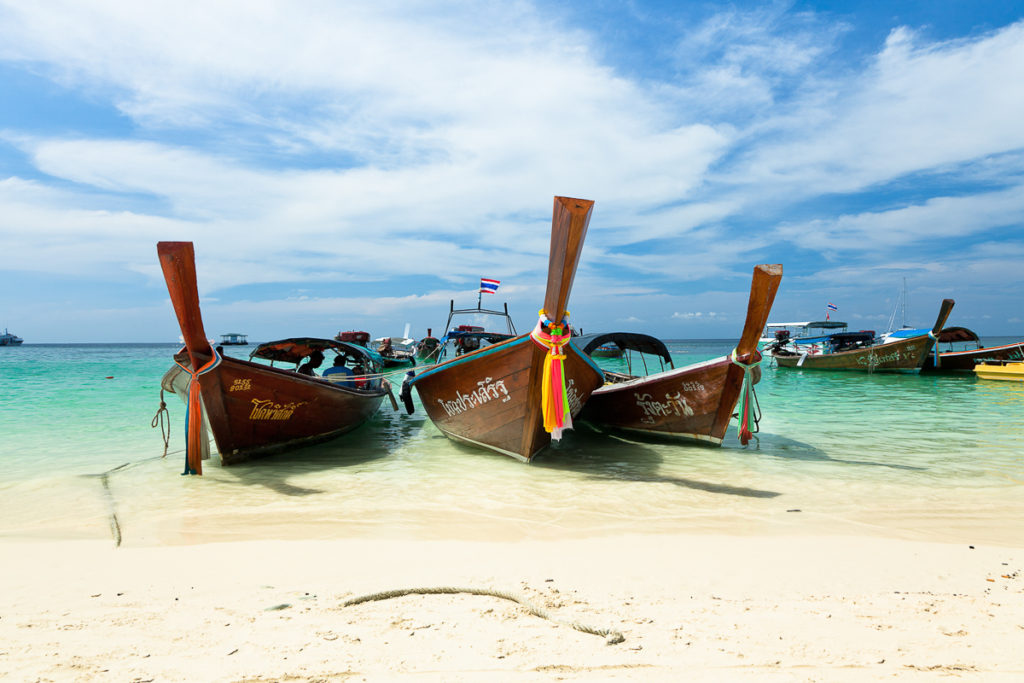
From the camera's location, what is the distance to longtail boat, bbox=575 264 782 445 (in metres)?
7.54

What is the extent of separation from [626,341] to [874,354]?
2397 centimetres

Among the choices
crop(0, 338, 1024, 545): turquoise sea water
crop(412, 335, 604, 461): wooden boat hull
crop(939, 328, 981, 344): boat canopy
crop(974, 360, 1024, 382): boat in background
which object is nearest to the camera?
crop(0, 338, 1024, 545): turquoise sea water

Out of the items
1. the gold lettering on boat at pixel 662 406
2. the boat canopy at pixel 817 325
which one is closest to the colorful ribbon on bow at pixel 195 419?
the gold lettering on boat at pixel 662 406

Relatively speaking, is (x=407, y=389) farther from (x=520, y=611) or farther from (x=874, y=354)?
(x=874, y=354)

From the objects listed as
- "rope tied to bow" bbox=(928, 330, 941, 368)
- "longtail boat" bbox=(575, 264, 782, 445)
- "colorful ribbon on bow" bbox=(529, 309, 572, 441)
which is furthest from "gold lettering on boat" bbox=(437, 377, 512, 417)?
"rope tied to bow" bbox=(928, 330, 941, 368)

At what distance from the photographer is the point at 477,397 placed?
840 cm

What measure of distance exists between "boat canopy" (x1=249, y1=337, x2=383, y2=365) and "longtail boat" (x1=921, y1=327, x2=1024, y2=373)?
93.6 ft

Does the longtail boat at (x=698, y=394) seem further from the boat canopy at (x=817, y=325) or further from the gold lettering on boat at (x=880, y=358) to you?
the boat canopy at (x=817, y=325)

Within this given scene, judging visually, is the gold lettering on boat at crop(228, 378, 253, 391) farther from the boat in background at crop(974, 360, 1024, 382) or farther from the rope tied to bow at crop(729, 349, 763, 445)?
the boat in background at crop(974, 360, 1024, 382)

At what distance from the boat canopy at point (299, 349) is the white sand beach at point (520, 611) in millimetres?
6037

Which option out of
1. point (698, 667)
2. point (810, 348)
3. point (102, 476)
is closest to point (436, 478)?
point (102, 476)

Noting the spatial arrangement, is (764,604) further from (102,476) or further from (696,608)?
(102,476)

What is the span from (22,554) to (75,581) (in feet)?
3.80

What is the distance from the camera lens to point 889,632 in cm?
297
